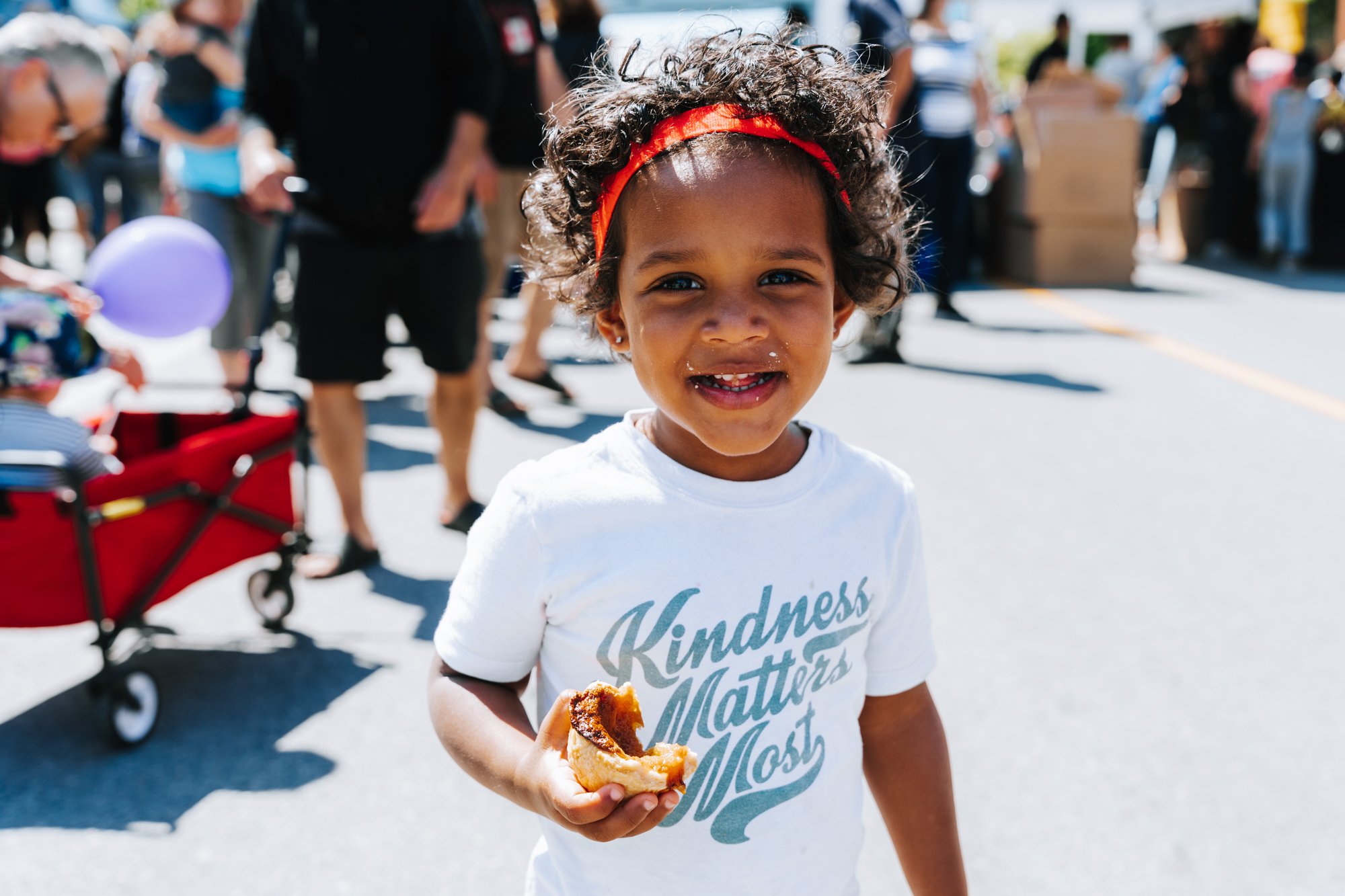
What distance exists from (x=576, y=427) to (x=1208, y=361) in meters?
3.57

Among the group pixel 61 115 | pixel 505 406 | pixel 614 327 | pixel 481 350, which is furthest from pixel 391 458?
pixel 614 327

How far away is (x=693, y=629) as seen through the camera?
4.70ft

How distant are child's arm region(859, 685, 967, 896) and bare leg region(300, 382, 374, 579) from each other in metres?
2.50

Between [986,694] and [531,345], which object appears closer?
[986,694]

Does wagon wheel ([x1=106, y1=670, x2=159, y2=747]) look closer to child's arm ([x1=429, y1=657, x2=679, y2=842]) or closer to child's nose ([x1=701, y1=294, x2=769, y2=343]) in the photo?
child's arm ([x1=429, y1=657, x2=679, y2=842])

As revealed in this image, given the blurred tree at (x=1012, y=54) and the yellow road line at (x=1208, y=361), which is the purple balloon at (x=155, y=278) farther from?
the blurred tree at (x=1012, y=54)

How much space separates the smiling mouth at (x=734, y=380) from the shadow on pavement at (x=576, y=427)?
12.6ft

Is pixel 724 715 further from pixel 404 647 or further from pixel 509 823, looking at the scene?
pixel 404 647

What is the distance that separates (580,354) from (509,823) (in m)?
1.12

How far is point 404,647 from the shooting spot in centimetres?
333

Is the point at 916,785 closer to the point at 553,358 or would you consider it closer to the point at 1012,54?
the point at 553,358

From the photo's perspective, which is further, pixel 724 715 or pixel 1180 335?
pixel 1180 335

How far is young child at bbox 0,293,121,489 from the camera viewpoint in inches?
115


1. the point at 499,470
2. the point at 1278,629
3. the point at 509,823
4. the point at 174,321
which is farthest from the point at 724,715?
the point at 499,470
